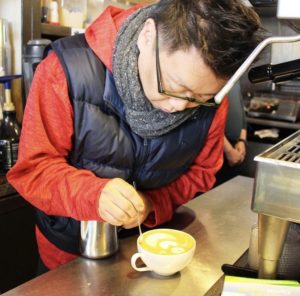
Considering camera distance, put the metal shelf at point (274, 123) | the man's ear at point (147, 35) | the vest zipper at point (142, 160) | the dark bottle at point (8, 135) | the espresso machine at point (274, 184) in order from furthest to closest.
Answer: the metal shelf at point (274, 123), the dark bottle at point (8, 135), the vest zipper at point (142, 160), the man's ear at point (147, 35), the espresso machine at point (274, 184)

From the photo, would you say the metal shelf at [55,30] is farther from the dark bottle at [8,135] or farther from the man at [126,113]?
the man at [126,113]

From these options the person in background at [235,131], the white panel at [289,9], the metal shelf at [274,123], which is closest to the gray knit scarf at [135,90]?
the white panel at [289,9]

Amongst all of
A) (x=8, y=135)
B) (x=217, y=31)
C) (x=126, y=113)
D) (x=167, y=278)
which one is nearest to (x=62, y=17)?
(x=8, y=135)

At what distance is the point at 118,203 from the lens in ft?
2.59

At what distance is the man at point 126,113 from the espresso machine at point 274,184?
16cm

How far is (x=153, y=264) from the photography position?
76cm

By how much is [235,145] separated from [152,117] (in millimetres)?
1616

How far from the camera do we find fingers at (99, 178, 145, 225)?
0.79 metres

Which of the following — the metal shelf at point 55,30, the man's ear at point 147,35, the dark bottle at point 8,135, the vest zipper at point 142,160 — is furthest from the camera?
the metal shelf at point 55,30

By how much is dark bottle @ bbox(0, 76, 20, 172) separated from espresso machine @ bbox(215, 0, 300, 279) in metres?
1.30

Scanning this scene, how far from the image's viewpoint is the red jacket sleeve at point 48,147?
865 millimetres

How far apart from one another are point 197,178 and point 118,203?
15.4 inches

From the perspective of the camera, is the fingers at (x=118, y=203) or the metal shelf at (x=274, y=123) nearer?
the fingers at (x=118, y=203)

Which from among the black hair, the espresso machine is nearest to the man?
the black hair
